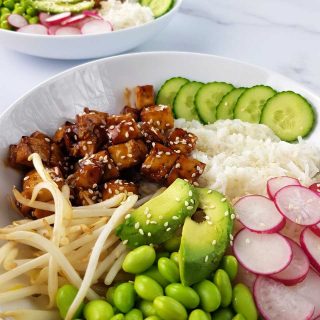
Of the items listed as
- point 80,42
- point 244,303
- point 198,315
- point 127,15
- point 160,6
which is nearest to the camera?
point 198,315

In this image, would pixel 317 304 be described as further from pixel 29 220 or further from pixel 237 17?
pixel 237 17

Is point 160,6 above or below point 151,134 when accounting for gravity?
above

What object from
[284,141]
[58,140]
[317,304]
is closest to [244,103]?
[284,141]

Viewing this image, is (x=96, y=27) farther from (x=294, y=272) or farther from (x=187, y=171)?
(x=294, y=272)

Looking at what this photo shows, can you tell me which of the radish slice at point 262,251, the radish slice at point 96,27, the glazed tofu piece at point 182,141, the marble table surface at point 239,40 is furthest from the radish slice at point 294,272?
the radish slice at point 96,27

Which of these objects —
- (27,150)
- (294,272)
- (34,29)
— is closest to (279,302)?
(294,272)

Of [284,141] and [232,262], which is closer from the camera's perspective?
[232,262]

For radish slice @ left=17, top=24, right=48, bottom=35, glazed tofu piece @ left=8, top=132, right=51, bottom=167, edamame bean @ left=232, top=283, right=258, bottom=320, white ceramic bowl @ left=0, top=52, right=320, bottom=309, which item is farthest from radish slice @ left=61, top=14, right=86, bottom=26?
edamame bean @ left=232, top=283, right=258, bottom=320
